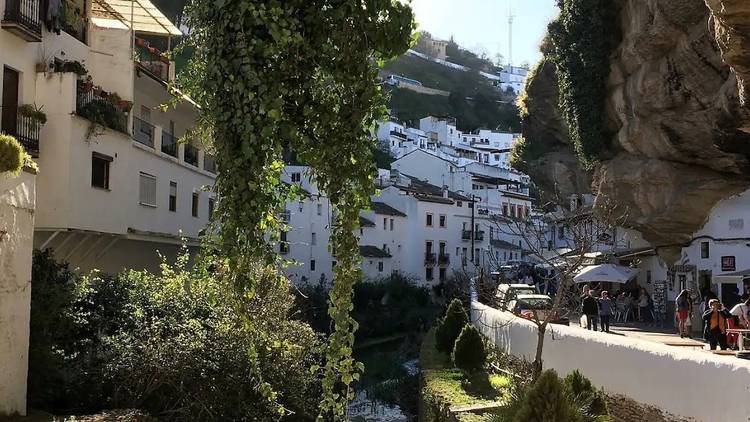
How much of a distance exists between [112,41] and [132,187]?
4307 millimetres

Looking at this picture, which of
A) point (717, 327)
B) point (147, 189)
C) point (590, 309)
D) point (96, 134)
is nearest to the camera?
point (717, 327)

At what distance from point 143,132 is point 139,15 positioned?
3843 millimetres

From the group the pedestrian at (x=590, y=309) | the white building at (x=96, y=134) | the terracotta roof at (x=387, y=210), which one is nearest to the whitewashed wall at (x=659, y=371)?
the pedestrian at (x=590, y=309)

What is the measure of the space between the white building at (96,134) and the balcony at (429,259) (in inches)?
1403

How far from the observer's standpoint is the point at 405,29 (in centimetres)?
362

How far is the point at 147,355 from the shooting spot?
12.7 metres

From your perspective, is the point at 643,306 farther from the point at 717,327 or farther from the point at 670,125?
the point at 717,327

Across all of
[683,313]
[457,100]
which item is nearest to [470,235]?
[683,313]

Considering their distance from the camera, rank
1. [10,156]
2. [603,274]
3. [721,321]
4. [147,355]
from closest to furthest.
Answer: [10,156] → [147,355] → [721,321] → [603,274]

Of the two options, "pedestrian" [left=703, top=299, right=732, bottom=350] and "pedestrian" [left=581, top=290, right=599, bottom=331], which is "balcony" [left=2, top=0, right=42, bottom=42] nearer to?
"pedestrian" [left=581, top=290, right=599, bottom=331]

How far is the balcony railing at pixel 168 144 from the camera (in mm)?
23531

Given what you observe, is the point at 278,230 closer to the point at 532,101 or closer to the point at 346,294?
the point at 346,294

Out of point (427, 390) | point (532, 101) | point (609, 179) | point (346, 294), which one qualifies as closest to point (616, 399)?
point (427, 390)

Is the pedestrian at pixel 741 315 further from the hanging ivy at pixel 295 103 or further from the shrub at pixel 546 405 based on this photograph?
the hanging ivy at pixel 295 103
